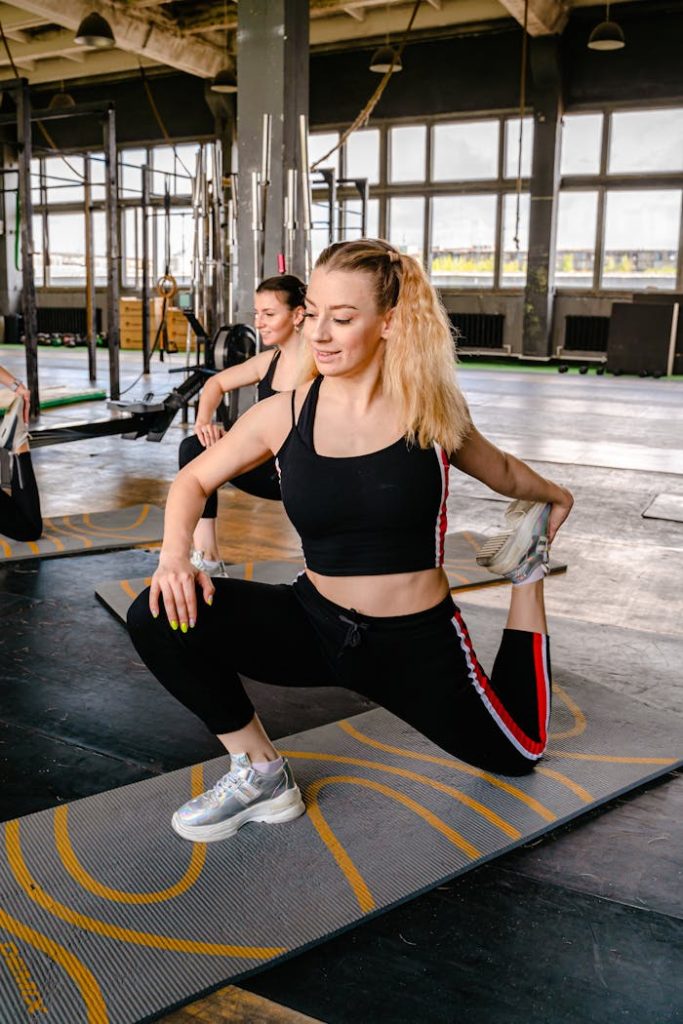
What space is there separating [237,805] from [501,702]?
0.51 m

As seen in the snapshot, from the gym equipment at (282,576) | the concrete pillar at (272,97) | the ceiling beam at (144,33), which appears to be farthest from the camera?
the ceiling beam at (144,33)

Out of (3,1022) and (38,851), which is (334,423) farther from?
(3,1022)

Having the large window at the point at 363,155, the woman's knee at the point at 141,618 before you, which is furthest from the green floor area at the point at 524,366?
the woman's knee at the point at 141,618

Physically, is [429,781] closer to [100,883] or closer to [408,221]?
[100,883]

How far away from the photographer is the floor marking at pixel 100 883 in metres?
1.44

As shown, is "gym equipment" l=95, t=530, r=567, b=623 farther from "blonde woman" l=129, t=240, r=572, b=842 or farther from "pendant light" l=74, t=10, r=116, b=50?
"pendant light" l=74, t=10, r=116, b=50

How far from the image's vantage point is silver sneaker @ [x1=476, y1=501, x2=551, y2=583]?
5.64 feet

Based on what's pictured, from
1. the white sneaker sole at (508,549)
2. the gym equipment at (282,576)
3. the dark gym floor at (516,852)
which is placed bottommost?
the dark gym floor at (516,852)

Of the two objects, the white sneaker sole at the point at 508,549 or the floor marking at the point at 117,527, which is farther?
the floor marking at the point at 117,527

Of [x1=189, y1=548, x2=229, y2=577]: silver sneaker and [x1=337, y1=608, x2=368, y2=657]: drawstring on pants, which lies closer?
[x1=337, y1=608, x2=368, y2=657]: drawstring on pants

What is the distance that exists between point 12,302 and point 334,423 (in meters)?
15.4

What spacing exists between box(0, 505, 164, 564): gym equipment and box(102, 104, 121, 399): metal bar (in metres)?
3.49

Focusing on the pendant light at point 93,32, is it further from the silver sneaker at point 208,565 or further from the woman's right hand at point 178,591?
the woman's right hand at point 178,591

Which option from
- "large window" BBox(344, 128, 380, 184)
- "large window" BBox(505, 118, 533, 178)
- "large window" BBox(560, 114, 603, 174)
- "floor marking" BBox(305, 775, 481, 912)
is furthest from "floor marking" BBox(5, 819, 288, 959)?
"large window" BBox(344, 128, 380, 184)
